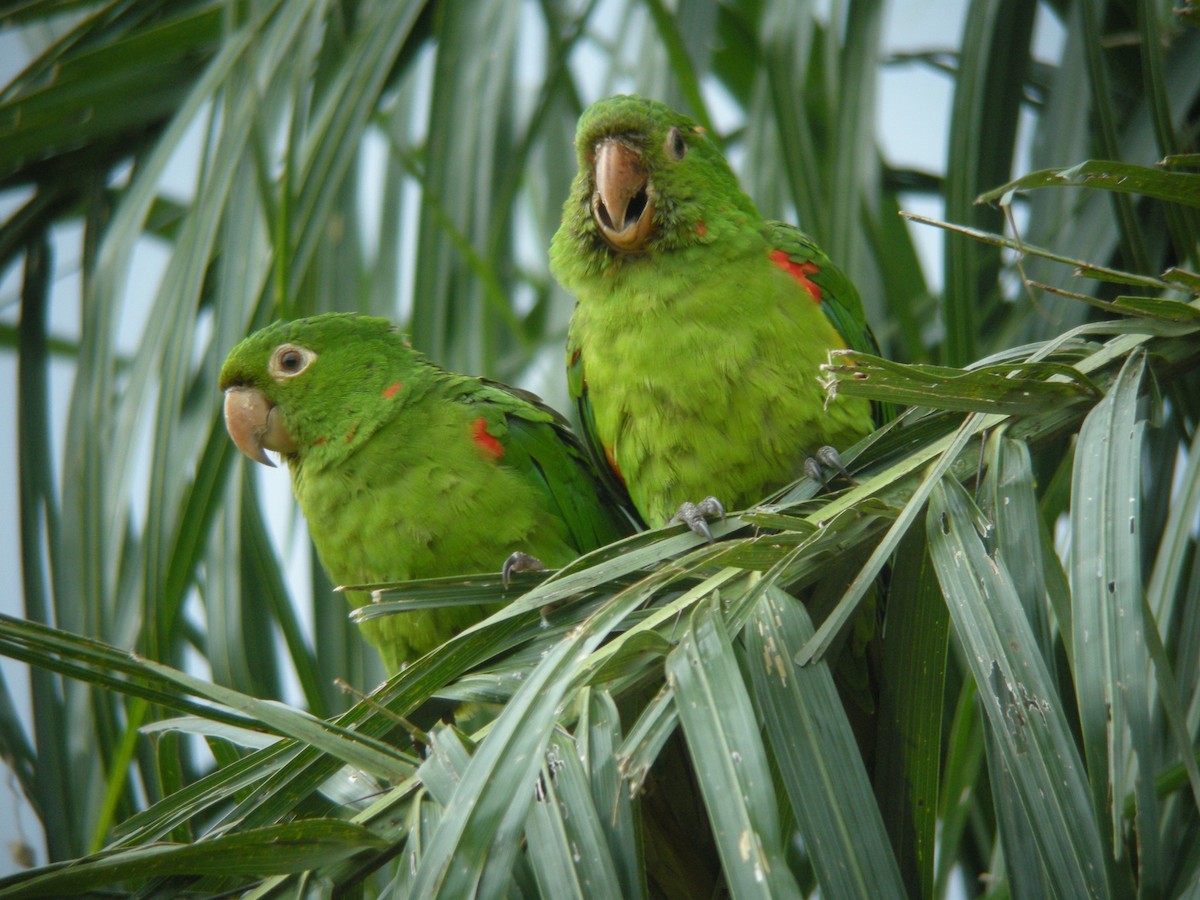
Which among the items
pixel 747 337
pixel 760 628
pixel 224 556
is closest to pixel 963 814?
pixel 747 337

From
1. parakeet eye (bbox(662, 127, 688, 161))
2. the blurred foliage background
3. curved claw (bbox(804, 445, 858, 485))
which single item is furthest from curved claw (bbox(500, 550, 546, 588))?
parakeet eye (bbox(662, 127, 688, 161))

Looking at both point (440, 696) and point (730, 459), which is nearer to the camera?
point (440, 696)

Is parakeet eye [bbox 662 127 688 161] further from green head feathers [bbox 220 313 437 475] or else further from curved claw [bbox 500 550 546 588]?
curved claw [bbox 500 550 546 588]

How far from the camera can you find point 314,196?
2.13 meters

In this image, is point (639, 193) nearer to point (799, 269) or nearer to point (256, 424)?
point (799, 269)

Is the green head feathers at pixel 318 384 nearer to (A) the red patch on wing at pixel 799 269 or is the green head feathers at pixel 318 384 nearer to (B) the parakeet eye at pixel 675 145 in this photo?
(B) the parakeet eye at pixel 675 145

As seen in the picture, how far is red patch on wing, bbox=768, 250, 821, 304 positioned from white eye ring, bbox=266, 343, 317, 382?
1.21 m

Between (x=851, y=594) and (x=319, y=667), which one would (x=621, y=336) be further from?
(x=851, y=594)

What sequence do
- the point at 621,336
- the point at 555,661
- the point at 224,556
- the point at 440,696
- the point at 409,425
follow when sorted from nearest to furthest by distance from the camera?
the point at 555,661
the point at 440,696
the point at 224,556
the point at 621,336
the point at 409,425

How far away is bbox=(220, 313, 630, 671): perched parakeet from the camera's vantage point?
252 centimetres

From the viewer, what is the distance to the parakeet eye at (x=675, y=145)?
8.40ft

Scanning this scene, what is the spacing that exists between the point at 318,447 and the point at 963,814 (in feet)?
5.67

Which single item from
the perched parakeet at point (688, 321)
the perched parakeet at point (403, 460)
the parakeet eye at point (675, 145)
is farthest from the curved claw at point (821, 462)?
the parakeet eye at point (675, 145)

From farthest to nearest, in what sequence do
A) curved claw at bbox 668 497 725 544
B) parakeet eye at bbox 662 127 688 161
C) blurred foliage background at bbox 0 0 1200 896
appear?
parakeet eye at bbox 662 127 688 161
curved claw at bbox 668 497 725 544
blurred foliage background at bbox 0 0 1200 896
